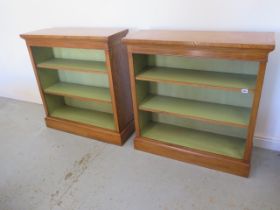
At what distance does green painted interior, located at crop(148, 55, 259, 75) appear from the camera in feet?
5.81

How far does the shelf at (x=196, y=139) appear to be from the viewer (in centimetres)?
191

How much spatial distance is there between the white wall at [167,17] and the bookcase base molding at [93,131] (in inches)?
38.4

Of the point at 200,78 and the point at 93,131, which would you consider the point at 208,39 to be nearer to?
the point at 200,78

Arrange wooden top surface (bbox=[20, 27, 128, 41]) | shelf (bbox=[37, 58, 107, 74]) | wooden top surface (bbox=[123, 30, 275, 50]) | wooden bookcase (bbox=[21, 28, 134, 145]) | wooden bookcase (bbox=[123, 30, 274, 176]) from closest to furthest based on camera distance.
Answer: wooden top surface (bbox=[123, 30, 275, 50])
wooden bookcase (bbox=[123, 30, 274, 176])
wooden top surface (bbox=[20, 27, 128, 41])
wooden bookcase (bbox=[21, 28, 134, 145])
shelf (bbox=[37, 58, 107, 74])

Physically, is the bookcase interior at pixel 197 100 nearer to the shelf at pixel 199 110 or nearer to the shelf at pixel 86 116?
the shelf at pixel 199 110

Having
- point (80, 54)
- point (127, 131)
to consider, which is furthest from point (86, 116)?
point (80, 54)

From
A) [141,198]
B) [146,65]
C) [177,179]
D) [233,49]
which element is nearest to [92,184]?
[141,198]

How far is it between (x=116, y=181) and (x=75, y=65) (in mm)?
1138

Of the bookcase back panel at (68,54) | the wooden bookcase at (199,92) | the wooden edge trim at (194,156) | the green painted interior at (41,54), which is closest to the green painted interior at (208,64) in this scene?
the wooden bookcase at (199,92)

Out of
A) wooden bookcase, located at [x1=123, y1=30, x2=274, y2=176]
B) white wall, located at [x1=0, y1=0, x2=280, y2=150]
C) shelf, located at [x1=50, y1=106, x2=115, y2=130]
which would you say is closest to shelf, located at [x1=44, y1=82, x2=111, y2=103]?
shelf, located at [x1=50, y1=106, x2=115, y2=130]

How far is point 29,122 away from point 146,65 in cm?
166

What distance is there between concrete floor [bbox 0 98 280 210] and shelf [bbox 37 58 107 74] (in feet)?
2.42

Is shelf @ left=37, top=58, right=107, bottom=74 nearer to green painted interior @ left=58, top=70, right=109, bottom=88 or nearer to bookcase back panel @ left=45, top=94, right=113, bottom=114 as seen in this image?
green painted interior @ left=58, top=70, right=109, bottom=88

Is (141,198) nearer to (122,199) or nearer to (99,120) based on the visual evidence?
(122,199)
